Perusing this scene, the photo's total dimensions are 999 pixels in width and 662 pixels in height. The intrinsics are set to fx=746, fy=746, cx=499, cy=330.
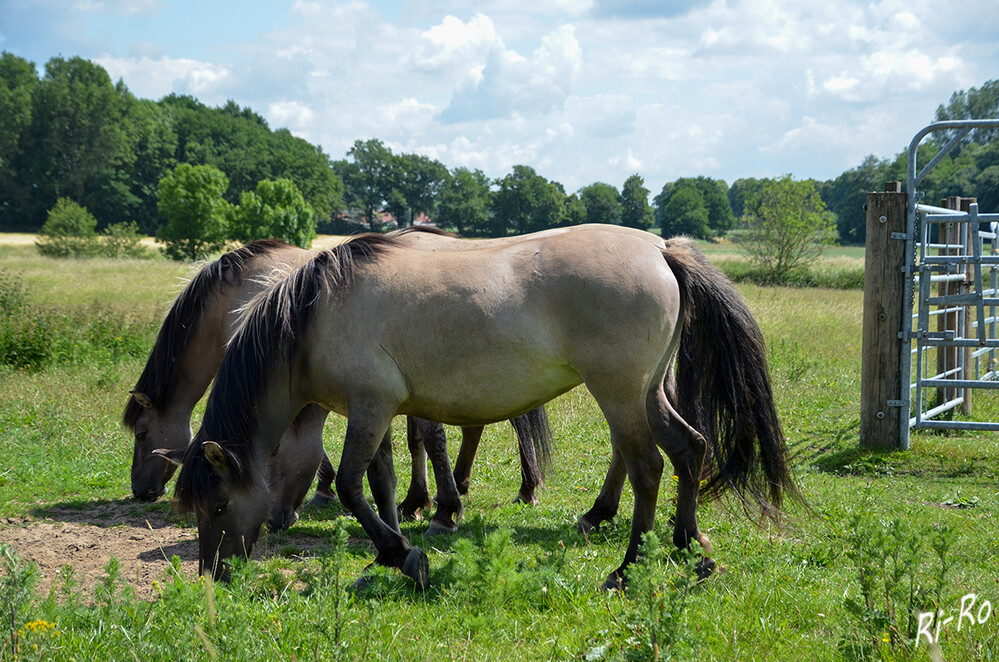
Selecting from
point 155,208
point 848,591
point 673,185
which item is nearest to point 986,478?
point 848,591

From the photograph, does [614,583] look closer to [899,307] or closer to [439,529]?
[439,529]

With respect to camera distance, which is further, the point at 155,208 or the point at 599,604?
the point at 155,208

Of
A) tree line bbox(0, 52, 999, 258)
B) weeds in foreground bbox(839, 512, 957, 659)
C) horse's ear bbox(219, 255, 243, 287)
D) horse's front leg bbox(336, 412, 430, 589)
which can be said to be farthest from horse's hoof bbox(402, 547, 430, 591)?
tree line bbox(0, 52, 999, 258)

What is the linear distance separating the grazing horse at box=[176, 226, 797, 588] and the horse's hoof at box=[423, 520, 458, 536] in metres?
0.98

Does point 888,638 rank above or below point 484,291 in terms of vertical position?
below

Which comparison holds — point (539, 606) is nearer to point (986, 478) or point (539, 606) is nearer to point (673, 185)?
point (986, 478)

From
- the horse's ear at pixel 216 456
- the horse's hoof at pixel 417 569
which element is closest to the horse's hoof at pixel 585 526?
the horse's hoof at pixel 417 569

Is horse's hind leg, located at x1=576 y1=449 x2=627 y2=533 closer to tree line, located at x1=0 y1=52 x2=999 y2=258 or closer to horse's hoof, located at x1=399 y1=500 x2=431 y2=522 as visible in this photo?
horse's hoof, located at x1=399 y1=500 x2=431 y2=522

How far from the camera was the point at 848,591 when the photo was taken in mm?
3502

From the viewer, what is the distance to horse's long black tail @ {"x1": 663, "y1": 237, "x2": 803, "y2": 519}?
14.4 feet

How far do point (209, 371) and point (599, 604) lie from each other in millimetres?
3815

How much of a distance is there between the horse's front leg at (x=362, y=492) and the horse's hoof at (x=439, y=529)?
1.11m

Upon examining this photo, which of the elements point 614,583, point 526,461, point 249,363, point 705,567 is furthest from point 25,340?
point 705,567

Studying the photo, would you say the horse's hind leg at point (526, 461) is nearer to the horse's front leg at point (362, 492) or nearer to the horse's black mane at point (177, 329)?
the horse's front leg at point (362, 492)
